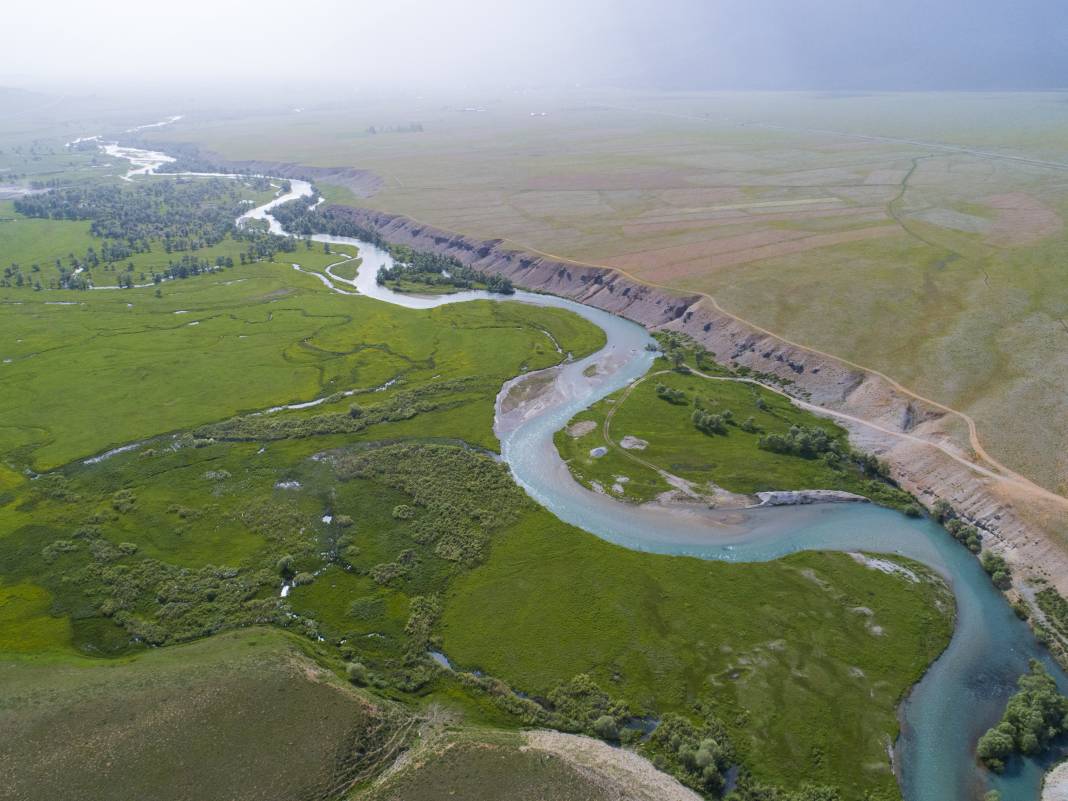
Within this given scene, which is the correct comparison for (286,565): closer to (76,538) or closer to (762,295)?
(76,538)

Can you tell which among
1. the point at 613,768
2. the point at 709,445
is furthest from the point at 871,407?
the point at 613,768

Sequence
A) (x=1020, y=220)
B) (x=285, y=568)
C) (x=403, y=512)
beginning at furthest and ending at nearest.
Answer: (x=1020, y=220)
(x=403, y=512)
(x=285, y=568)

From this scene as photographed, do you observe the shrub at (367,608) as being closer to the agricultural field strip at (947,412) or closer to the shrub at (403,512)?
the shrub at (403,512)

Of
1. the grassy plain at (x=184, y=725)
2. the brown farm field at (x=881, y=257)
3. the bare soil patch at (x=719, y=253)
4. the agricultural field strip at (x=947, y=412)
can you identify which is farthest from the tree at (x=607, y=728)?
the bare soil patch at (x=719, y=253)

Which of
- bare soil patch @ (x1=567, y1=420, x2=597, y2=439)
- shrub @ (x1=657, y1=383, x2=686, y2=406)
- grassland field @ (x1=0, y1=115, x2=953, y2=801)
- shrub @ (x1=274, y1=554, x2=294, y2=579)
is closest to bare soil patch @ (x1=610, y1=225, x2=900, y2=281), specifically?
shrub @ (x1=657, y1=383, x2=686, y2=406)

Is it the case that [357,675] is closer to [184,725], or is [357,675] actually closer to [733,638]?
[184,725]
